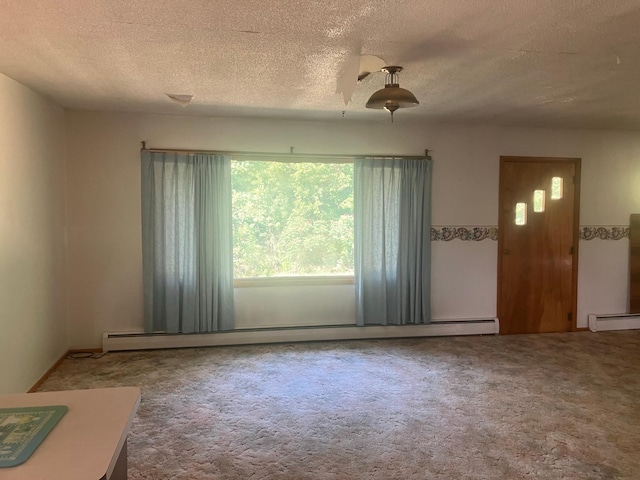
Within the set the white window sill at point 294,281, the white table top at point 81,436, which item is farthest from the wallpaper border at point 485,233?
the white table top at point 81,436

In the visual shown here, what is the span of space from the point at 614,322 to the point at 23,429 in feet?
19.0

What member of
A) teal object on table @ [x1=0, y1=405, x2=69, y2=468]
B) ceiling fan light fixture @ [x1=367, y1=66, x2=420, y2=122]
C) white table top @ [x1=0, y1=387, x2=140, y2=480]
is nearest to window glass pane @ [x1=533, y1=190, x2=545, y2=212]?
ceiling fan light fixture @ [x1=367, y1=66, x2=420, y2=122]

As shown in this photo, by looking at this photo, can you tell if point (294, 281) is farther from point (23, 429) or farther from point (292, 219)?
point (23, 429)

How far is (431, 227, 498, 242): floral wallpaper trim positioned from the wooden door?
0.12m

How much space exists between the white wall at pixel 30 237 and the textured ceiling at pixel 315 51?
0.28 metres

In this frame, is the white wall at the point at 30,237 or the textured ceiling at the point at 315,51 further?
the white wall at the point at 30,237

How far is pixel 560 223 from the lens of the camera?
16.8 feet

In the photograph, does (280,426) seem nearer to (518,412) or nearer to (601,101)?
(518,412)

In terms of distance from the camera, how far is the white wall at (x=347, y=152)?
4.33 metres

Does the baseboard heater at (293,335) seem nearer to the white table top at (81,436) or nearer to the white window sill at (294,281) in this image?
the white window sill at (294,281)

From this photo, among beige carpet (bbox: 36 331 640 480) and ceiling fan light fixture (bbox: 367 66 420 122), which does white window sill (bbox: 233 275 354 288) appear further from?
ceiling fan light fixture (bbox: 367 66 420 122)

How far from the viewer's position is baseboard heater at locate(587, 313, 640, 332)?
17.0 ft

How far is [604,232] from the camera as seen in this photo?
5234mm

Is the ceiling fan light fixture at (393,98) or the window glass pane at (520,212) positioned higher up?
the ceiling fan light fixture at (393,98)
